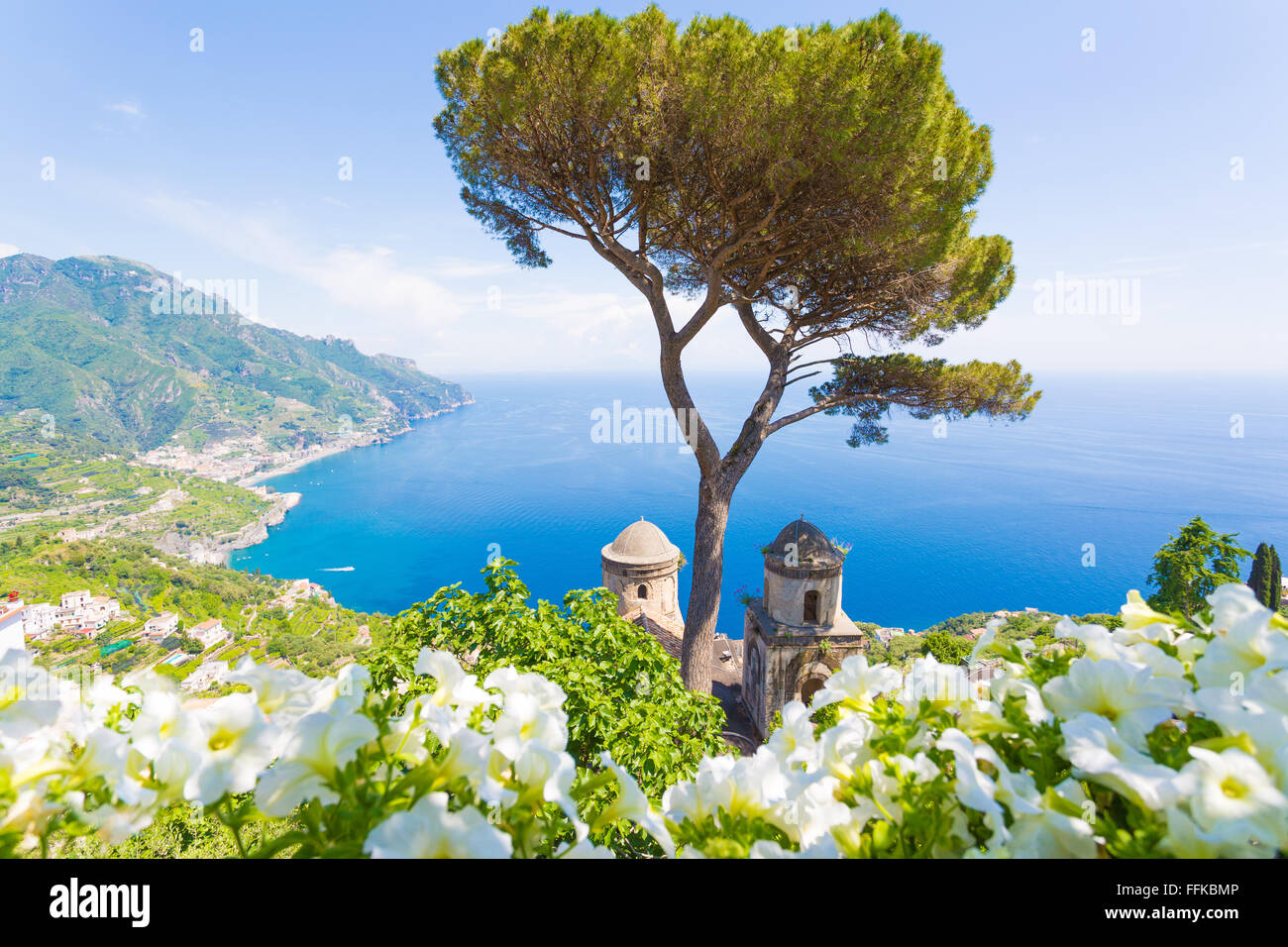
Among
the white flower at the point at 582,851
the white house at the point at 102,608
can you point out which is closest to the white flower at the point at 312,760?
the white flower at the point at 582,851

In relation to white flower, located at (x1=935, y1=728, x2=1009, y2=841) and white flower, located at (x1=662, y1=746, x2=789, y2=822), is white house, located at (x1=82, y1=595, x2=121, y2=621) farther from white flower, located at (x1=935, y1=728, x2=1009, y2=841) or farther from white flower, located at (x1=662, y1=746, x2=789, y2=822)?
white flower, located at (x1=935, y1=728, x2=1009, y2=841)

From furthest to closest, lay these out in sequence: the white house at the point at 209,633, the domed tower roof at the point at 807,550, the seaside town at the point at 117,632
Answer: the white house at the point at 209,633 → the seaside town at the point at 117,632 → the domed tower roof at the point at 807,550

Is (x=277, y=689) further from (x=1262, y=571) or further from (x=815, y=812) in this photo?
(x=1262, y=571)

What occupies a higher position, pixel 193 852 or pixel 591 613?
pixel 591 613

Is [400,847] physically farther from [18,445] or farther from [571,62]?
[18,445]

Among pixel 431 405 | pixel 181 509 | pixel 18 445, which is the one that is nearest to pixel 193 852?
pixel 181 509

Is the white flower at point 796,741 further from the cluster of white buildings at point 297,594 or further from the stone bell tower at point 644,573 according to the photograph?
the cluster of white buildings at point 297,594

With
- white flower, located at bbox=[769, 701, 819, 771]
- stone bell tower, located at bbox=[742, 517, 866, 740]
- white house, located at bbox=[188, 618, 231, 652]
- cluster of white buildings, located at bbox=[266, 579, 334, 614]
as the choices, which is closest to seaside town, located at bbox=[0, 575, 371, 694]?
white house, located at bbox=[188, 618, 231, 652]
